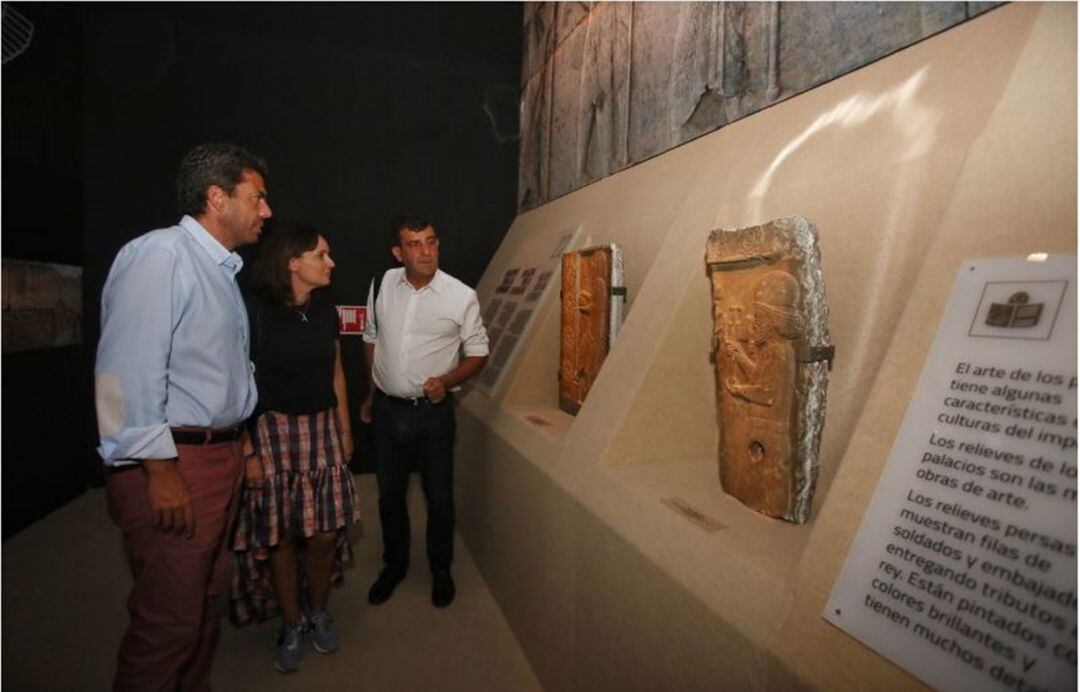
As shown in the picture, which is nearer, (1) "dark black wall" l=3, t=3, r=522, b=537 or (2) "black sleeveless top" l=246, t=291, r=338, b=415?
(2) "black sleeveless top" l=246, t=291, r=338, b=415

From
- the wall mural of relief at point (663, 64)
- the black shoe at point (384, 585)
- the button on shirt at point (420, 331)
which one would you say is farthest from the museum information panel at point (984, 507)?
the black shoe at point (384, 585)

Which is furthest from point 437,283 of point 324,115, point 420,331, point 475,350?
point 324,115

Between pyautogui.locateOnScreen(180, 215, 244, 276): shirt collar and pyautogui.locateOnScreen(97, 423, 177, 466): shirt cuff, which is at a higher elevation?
pyautogui.locateOnScreen(180, 215, 244, 276): shirt collar

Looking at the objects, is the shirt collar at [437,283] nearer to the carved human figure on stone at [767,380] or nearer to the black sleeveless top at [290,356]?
the black sleeveless top at [290,356]

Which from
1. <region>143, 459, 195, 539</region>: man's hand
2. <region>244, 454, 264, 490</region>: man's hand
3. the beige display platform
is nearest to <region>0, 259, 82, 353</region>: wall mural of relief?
<region>244, 454, 264, 490</region>: man's hand

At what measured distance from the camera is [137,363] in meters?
1.65

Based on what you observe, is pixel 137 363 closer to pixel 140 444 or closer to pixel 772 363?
pixel 140 444

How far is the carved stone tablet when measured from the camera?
1598 millimetres

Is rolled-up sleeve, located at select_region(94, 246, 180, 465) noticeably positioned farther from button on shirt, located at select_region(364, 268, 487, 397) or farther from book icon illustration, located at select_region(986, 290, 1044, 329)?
book icon illustration, located at select_region(986, 290, 1044, 329)

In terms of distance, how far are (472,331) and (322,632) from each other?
1611 millimetres

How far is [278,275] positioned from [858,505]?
2.24m

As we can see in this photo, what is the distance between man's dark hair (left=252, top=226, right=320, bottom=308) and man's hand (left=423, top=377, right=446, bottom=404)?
0.79 metres

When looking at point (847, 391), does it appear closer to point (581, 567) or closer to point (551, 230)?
point (581, 567)

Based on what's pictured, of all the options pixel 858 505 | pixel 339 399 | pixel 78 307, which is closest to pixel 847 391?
pixel 858 505
